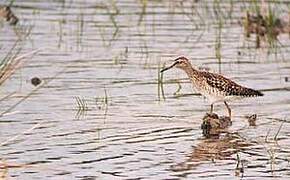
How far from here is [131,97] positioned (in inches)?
509

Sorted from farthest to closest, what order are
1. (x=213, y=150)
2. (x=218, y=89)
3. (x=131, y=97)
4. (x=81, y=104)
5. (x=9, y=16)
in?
1. (x=9, y=16)
2. (x=131, y=97)
3. (x=81, y=104)
4. (x=218, y=89)
5. (x=213, y=150)

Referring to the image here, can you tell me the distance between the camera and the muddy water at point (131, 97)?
9.77 metres

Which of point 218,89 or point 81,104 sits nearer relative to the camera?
point 218,89

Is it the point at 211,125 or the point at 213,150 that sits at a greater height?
the point at 211,125

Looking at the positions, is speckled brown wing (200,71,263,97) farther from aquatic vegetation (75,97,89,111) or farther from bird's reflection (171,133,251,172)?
aquatic vegetation (75,97,89,111)

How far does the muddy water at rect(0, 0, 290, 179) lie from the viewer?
9.77 meters

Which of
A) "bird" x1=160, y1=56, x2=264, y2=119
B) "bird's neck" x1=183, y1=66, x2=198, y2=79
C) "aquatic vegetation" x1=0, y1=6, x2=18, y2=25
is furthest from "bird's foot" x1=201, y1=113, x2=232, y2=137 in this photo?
"aquatic vegetation" x1=0, y1=6, x2=18, y2=25

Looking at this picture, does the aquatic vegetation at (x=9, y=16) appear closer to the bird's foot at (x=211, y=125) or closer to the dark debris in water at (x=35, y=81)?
the dark debris in water at (x=35, y=81)

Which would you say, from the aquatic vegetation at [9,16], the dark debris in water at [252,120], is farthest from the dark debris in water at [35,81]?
the aquatic vegetation at [9,16]

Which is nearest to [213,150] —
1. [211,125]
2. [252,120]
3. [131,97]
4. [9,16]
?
[211,125]

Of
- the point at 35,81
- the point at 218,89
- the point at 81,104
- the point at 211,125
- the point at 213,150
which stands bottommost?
the point at 213,150

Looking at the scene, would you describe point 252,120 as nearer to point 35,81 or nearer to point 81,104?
point 81,104

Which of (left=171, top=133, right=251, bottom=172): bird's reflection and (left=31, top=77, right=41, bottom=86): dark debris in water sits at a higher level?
(left=31, top=77, right=41, bottom=86): dark debris in water

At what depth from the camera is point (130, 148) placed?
34.1 feet
